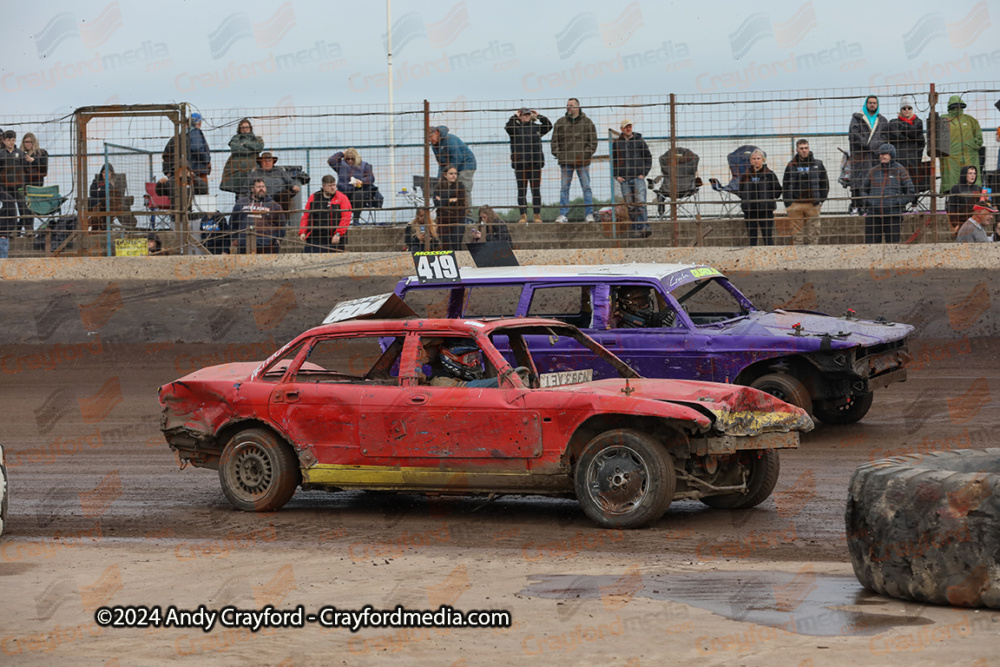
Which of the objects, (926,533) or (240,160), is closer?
(926,533)

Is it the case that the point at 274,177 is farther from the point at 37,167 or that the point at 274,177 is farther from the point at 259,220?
the point at 37,167

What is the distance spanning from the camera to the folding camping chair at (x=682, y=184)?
1606cm

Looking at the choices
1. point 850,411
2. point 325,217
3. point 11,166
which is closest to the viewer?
point 850,411

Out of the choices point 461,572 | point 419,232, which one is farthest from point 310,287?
point 461,572

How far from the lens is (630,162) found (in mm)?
15594

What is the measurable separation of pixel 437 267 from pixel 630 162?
17.7 feet

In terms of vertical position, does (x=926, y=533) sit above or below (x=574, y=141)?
below

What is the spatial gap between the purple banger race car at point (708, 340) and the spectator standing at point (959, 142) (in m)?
5.06

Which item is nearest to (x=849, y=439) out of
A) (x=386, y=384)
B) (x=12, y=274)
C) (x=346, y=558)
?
(x=386, y=384)

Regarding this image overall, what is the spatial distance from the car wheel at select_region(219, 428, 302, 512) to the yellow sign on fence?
9912mm

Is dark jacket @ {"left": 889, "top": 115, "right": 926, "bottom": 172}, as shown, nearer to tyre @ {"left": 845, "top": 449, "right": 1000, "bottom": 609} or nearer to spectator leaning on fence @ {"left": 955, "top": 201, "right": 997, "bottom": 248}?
spectator leaning on fence @ {"left": 955, "top": 201, "right": 997, "bottom": 248}

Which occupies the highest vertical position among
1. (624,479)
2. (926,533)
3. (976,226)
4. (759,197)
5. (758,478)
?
(759,197)

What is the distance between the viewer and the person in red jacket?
16.6m

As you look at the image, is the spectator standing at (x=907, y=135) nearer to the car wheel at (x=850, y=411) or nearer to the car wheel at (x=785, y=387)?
the car wheel at (x=850, y=411)
